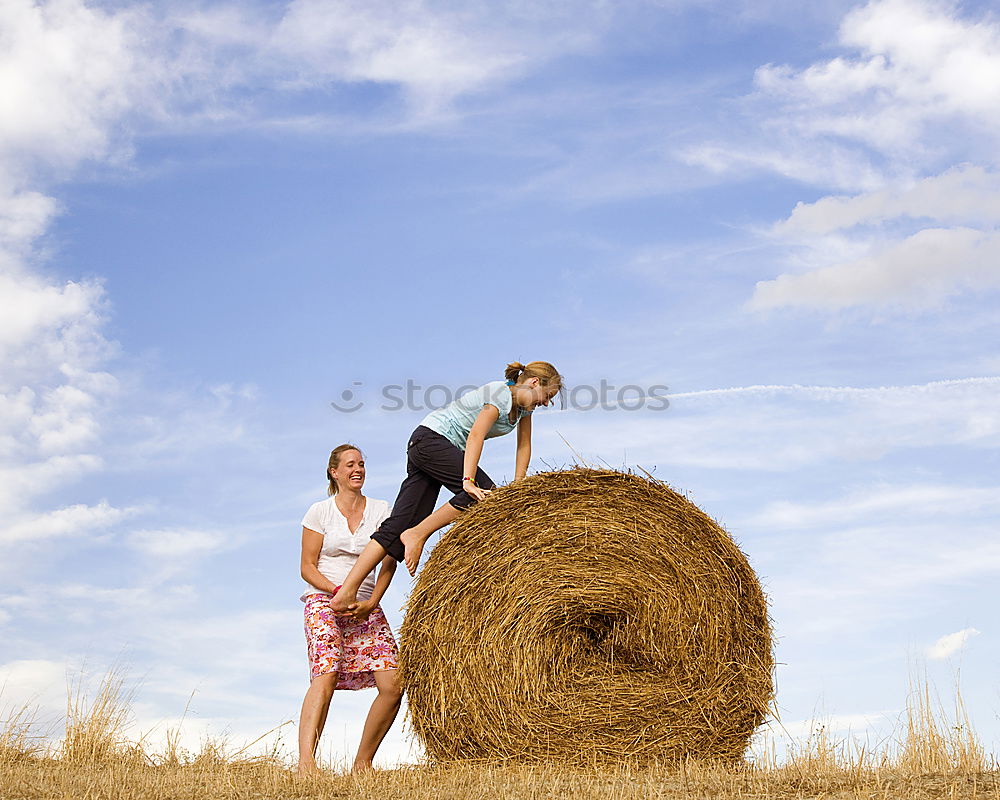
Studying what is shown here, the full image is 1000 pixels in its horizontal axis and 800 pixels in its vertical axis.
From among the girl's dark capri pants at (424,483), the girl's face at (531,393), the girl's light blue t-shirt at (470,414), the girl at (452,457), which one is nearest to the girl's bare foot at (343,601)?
the girl at (452,457)

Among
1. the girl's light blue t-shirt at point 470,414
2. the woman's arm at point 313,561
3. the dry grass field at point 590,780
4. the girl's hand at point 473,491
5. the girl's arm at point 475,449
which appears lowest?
the dry grass field at point 590,780

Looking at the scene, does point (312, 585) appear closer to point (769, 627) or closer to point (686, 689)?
point (686, 689)

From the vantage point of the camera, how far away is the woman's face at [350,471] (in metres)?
7.62

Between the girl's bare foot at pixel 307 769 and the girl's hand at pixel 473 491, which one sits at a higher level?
the girl's hand at pixel 473 491

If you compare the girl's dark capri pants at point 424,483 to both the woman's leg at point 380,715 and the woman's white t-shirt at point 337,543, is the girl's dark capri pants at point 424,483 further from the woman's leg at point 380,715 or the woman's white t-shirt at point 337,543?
the woman's leg at point 380,715

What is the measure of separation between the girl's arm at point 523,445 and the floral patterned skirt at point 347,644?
1375mm

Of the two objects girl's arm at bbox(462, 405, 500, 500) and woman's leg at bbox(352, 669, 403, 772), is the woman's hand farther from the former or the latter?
girl's arm at bbox(462, 405, 500, 500)

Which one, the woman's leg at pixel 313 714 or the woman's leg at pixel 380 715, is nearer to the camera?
the woman's leg at pixel 313 714

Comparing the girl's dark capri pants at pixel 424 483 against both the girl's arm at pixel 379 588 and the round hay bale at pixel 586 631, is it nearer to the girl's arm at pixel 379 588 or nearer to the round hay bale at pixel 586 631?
the girl's arm at pixel 379 588

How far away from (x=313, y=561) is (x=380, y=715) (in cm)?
112

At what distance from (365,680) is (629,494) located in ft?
7.33

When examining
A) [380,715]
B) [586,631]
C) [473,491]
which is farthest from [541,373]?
[380,715]

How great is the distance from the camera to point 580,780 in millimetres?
6312

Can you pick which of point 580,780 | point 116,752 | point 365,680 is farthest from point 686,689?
point 116,752
